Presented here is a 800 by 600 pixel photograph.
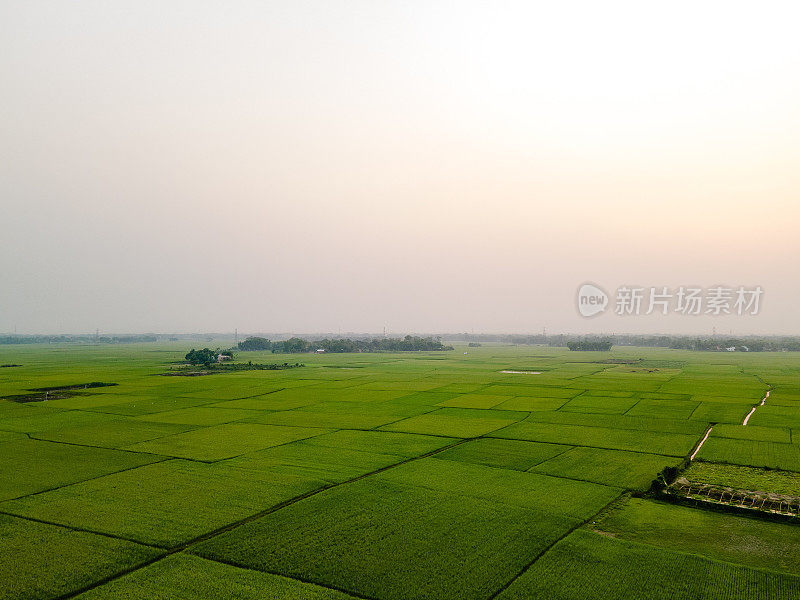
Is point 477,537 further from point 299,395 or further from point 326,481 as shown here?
point 299,395

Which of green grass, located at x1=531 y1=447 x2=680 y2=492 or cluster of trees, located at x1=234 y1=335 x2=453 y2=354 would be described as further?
cluster of trees, located at x1=234 y1=335 x2=453 y2=354

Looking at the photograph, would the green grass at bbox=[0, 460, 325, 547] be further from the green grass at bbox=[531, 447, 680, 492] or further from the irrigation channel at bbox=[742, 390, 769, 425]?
the irrigation channel at bbox=[742, 390, 769, 425]

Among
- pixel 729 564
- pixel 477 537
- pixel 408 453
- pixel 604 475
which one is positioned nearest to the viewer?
pixel 729 564

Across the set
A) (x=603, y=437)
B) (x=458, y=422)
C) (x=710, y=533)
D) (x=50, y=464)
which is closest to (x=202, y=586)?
(x=710, y=533)

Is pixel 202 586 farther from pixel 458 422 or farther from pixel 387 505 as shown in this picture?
pixel 458 422

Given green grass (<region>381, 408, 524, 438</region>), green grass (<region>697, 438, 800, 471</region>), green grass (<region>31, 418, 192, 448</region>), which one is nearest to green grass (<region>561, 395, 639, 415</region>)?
green grass (<region>381, 408, 524, 438</region>)

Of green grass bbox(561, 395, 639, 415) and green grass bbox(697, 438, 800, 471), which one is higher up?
green grass bbox(697, 438, 800, 471)

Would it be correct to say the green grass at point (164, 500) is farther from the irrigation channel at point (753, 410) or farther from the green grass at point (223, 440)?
the irrigation channel at point (753, 410)

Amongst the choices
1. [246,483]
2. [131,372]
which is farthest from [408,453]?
[131,372]
